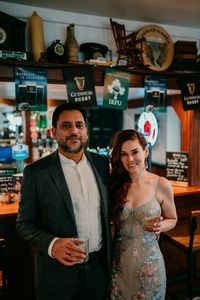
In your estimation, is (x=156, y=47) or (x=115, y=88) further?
(x=156, y=47)

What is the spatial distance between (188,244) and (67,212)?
149 cm

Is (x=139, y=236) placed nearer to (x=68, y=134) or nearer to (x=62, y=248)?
(x=62, y=248)

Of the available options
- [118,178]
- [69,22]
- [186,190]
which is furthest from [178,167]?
[69,22]

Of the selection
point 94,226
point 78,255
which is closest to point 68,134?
point 94,226

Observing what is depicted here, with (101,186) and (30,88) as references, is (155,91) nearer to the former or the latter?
(30,88)

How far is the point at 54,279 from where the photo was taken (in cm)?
198

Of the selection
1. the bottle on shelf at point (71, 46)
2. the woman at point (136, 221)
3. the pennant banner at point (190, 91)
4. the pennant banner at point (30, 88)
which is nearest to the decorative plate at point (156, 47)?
the pennant banner at point (190, 91)

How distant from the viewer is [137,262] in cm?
211

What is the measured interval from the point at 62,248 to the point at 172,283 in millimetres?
2217

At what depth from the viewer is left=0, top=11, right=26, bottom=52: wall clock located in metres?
2.93

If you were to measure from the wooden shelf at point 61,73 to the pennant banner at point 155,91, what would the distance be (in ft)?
0.19

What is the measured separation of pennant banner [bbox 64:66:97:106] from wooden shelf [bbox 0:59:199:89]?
58mm

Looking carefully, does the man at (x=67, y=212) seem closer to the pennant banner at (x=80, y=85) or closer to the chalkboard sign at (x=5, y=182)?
the pennant banner at (x=80, y=85)

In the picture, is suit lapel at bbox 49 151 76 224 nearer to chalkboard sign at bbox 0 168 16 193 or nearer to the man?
the man
